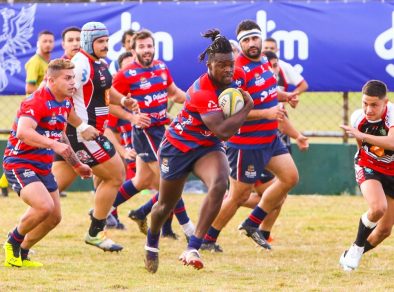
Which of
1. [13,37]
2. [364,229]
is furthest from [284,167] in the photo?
[13,37]

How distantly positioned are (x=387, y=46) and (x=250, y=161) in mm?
4878

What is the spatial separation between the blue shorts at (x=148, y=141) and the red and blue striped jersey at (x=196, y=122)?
251 cm

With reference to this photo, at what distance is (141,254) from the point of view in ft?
33.6

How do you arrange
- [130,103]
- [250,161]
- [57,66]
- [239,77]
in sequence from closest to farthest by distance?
[57,66] → [239,77] → [250,161] → [130,103]

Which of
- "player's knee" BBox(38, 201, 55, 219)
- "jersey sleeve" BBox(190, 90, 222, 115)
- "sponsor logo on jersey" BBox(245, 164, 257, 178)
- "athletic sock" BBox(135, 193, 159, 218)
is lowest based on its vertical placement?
"athletic sock" BBox(135, 193, 159, 218)

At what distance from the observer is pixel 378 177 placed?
359 inches

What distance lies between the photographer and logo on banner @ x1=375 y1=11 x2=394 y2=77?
14.4m

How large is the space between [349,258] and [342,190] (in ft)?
19.6

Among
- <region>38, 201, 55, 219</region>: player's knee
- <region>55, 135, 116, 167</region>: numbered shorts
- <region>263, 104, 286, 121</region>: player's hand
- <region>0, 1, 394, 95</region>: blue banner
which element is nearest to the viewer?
<region>38, 201, 55, 219</region>: player's knee

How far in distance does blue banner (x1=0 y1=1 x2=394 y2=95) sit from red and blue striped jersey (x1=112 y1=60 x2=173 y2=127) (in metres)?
3.52

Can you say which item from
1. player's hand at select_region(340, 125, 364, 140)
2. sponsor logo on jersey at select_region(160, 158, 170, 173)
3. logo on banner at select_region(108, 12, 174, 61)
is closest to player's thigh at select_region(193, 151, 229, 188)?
sponsor logo on jersey at select_region(160, 158, 170, 173)

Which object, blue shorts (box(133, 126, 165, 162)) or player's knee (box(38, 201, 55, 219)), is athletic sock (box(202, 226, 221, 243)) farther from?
player's knee (box(38, 201, 55, 219))

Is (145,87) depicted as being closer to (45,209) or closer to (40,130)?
(40,130)

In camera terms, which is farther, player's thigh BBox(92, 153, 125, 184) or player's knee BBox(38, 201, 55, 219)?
player's thigh BBox(92, 153, 125, 184)
